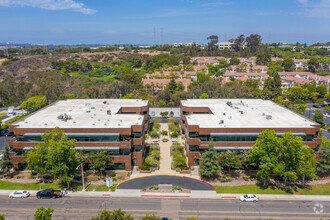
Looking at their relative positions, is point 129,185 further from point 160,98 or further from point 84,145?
point 160,98

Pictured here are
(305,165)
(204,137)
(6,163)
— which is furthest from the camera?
(204,137)

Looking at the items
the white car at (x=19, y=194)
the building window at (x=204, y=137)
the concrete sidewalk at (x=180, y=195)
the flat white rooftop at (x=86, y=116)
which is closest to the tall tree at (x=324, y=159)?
the concrete sidewalk at (x=180, y=195)

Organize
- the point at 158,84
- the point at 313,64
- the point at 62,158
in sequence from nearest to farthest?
the point at 62,158 < the point at 158,84 < the point at 313,64

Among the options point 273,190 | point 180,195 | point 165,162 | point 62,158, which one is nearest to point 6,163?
point 62,158

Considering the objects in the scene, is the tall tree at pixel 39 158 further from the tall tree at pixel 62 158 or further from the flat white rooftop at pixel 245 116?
the flat white rooftop at pixel 245 116

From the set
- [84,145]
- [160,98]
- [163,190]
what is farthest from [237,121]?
[160,98]

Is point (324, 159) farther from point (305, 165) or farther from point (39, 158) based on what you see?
point (39, 158)

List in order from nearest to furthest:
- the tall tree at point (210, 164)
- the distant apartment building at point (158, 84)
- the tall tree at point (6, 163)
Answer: the tall tree at point (210, 164), the tall tree at point (6, 163), the distant apartment building at point (158, 84)
